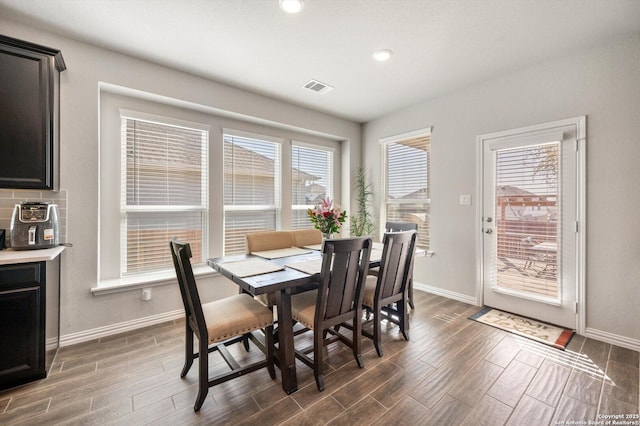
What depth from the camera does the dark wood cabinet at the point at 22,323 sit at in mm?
1841

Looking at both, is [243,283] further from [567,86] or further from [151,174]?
[567,86]

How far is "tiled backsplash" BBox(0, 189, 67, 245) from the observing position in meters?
2.20

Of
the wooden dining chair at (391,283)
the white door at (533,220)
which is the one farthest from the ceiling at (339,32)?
the wooden dining chair at (391,283)

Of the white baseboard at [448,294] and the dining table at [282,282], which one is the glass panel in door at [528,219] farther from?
the dining table at [282,282]

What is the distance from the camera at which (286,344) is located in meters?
1.86

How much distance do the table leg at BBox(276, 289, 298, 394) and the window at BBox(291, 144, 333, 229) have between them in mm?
2429

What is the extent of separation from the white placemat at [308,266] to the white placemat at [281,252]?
0.38m

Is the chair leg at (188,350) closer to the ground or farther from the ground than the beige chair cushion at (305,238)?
closer to the ground

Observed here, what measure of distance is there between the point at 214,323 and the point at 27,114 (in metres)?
2.14

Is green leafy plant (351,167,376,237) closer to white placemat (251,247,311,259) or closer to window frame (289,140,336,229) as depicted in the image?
window frame (289,140,336,229)

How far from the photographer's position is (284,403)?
1.75 m

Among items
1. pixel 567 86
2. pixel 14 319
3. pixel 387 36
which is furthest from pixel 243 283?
pixel 567 86

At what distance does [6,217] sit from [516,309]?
496cm

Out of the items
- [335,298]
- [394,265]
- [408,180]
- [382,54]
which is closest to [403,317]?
[394,265]
